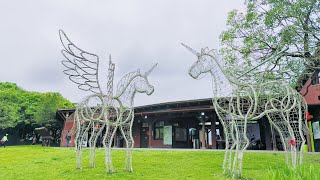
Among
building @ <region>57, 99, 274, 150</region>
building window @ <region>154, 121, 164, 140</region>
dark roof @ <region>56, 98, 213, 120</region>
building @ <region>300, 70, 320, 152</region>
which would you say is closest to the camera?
building @ <region>300, 70, 320, 152</region>

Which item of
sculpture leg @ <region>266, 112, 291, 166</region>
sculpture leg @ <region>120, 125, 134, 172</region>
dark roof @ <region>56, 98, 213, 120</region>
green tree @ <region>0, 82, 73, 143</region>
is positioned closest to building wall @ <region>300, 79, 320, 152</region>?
dark roof @ <region>56, 98, 213, 120</region>

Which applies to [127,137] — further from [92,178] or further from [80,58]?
[80,58]

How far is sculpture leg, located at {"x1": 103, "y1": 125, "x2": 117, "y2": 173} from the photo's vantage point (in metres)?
9.60

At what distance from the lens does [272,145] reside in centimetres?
2052

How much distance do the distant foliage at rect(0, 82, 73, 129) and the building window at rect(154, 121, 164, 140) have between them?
57.7ft

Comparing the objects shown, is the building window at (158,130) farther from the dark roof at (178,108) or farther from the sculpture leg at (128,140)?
the sculpture leg at (128,140)

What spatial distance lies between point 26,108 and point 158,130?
24.4 meters

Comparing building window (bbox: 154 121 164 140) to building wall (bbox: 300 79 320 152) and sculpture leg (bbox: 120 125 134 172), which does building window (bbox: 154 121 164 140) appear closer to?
building wall (bbox: 300 79 320 152)

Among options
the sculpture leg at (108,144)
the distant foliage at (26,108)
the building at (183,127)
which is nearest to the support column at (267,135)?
the building at (183,127)

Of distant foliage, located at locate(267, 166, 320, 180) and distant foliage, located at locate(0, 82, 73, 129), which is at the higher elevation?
distant foliage, located at locate(0, 82, 73, 129)

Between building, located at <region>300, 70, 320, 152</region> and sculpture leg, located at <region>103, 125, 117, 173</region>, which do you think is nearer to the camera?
sculpture leg, located at <region>103, 125, 117, 173</region>

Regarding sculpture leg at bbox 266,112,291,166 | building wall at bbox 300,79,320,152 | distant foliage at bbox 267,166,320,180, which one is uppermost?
building wall at bbox 300,79,320,152

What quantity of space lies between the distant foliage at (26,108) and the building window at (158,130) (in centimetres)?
1758

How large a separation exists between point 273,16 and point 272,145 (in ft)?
35.7
